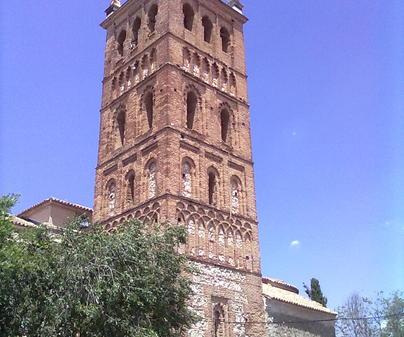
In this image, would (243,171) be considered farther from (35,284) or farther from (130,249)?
(35,284)

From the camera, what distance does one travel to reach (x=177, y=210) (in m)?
17.2

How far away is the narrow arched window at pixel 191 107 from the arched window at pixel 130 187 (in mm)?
2894

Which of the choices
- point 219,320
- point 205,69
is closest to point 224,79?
point 205,69

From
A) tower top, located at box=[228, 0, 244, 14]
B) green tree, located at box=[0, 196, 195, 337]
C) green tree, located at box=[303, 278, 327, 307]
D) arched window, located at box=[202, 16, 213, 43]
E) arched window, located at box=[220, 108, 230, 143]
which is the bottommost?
green tree, located at box=[0, 196, 195, 337]

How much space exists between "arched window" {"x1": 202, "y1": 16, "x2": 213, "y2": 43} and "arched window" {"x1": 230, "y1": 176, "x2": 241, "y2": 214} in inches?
258

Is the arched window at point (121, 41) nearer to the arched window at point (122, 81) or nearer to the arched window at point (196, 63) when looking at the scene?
the arched window at point (122, 81)

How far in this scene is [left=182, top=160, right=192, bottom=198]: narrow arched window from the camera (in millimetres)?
18000

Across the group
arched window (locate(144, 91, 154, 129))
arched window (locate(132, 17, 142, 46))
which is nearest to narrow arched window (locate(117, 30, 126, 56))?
arched window (locate(132, 17, 142, 46))

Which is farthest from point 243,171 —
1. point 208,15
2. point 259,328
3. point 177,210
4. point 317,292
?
point 317,292

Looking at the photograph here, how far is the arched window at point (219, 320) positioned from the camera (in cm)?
1684

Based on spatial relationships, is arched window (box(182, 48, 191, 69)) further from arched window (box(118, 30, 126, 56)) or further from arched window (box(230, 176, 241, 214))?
arched window (box(230, 176, 241, 214))

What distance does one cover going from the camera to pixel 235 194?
19.9 meters

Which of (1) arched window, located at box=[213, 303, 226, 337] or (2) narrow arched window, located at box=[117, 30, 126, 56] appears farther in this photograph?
(2) narrow arched window, located at box=[117, 30, 126, 56]

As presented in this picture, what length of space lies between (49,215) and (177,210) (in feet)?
24.3
